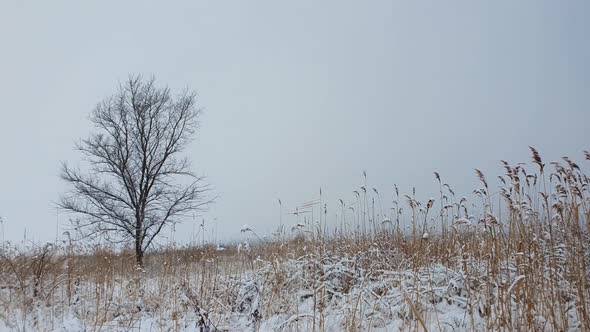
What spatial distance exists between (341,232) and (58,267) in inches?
222

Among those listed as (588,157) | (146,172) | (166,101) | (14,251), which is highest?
(166,101)

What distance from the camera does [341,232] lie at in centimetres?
866

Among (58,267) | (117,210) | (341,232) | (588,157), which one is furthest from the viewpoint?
(117,210)

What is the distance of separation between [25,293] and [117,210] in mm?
12679

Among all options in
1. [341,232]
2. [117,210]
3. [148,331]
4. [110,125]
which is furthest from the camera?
[110,125]

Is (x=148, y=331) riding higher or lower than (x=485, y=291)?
lower

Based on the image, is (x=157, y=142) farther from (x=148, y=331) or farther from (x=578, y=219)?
(x=578, y=219)

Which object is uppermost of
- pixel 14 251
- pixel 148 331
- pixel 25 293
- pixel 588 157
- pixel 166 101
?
pixel 166 101

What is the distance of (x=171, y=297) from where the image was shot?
5.67 metres

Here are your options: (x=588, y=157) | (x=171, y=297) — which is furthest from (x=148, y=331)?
(x=588, y=157)

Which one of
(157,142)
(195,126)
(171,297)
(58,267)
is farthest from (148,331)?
(195,126)

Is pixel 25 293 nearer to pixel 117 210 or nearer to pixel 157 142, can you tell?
pixel 117 210

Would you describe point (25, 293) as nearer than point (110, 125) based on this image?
Result: Yes

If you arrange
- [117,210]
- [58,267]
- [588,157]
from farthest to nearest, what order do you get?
[117,210] < [58,267] < [588,157]
